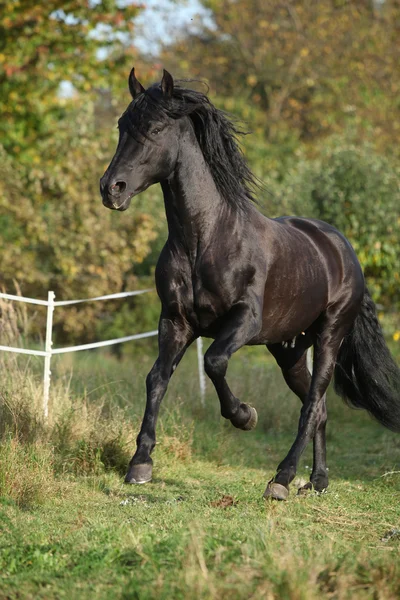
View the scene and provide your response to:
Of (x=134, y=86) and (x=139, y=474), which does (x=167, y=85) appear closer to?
(x=134, y=86)

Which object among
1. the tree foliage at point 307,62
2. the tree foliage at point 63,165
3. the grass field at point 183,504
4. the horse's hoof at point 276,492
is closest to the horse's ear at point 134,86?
the grass field at point 183,504

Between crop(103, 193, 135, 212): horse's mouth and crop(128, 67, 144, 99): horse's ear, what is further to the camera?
crop(128, 67, 144, 99): horse's ear

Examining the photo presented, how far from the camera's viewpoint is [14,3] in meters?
13.0

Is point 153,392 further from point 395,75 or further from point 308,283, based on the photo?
point 395,75

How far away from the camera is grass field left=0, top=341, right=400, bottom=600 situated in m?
3.46

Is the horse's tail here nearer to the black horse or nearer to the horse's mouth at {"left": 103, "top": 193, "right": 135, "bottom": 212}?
the black horse

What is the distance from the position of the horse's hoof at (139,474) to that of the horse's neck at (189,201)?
1.38m

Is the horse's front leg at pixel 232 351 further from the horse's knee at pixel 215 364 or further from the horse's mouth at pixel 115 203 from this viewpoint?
the horse's mouth at pixel 115 203

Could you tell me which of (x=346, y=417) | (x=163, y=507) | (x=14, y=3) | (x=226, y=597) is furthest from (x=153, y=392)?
(x=14, y=3)

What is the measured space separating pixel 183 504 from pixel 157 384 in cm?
76

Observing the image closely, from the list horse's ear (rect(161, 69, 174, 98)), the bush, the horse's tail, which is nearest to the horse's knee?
horse's ear (rect(161, 69, 174, 98))

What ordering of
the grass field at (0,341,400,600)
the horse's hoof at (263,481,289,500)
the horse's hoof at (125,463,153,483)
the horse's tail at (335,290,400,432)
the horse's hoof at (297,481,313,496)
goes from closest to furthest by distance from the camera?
the grass field at (0,341,400,600) → the horse's hoof at (125,463,153,483) → the horse's hoof at (263,481,289,500) → the horse's hoof at (297,481,313,496) → the horse's tail at (335,290,400,432)

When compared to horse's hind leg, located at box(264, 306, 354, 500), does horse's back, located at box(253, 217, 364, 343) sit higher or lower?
higher

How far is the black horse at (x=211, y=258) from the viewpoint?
5316mm
